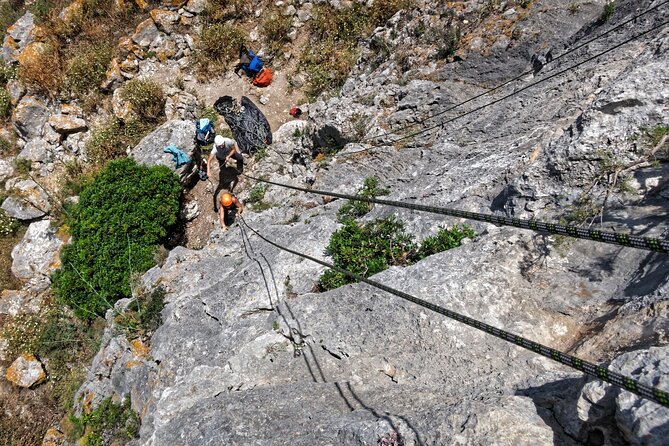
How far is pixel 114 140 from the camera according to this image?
1177 cm

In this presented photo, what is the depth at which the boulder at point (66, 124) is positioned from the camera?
1245cm

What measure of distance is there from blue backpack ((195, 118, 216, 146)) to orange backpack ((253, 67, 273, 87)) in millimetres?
2269

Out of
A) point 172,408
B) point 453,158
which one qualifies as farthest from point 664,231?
point 172,408

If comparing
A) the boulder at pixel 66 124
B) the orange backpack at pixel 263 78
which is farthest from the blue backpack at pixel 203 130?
the boulder at pixel 66 124

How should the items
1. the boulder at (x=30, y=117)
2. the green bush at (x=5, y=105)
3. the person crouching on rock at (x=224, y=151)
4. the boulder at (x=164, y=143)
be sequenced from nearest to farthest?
the person crouching on rock at (x=224, y=151) → the boulder at (x=164, y=143) → the boulder at (x=30, y=117) → the green bush at (x=5, y=105)

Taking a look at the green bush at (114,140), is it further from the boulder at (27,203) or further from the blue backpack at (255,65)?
the blue backpack at (255,65)

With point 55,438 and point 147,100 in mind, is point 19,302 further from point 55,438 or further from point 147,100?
point 147,100

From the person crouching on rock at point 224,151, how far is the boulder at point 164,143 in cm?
99

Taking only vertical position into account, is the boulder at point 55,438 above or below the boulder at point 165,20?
below

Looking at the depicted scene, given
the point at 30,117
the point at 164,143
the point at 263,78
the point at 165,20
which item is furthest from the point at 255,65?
the point at 30,117

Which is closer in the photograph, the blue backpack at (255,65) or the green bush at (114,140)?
the green bush at (114,140)

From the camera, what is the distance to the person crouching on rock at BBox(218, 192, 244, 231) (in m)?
8.74

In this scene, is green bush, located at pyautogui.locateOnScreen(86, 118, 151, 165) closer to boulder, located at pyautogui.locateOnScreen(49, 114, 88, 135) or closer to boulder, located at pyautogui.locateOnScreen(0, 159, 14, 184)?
boulder, located at pyautogui.locateOnScreen(49, 114, 88, 135)

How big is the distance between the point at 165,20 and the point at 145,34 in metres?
0.79
